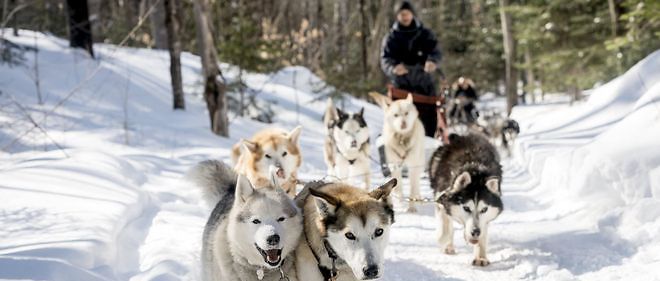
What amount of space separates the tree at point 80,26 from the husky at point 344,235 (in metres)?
12.0

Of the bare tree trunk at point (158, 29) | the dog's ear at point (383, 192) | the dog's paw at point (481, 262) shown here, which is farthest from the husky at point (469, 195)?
the bare tree trunk at point (158, 29)

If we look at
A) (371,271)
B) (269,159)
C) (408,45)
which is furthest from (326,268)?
(408,45)

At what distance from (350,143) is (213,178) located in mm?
2793

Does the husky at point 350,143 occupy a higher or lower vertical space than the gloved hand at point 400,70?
lower

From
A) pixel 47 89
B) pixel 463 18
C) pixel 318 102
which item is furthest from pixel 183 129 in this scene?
pixel 463 18

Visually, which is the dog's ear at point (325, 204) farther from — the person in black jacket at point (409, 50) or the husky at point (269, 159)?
the person in black jacket at point (409, 50)

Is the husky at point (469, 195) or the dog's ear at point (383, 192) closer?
the dog's ear at point (383, 192)

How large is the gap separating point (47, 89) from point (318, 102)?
284 inches

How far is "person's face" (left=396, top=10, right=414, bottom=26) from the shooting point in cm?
796

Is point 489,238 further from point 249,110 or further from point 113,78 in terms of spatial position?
point 113,78

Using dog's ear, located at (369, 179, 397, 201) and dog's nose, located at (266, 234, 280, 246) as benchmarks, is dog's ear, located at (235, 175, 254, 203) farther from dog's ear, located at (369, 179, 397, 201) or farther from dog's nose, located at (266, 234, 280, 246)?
Answer: dog's ear, located at (369, 179, 397, 201)

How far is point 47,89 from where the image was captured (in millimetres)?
11328

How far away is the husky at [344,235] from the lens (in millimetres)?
2762

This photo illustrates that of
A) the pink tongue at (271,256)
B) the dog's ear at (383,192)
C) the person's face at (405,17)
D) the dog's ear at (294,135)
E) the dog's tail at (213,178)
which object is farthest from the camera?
the person's face at (405,17)
